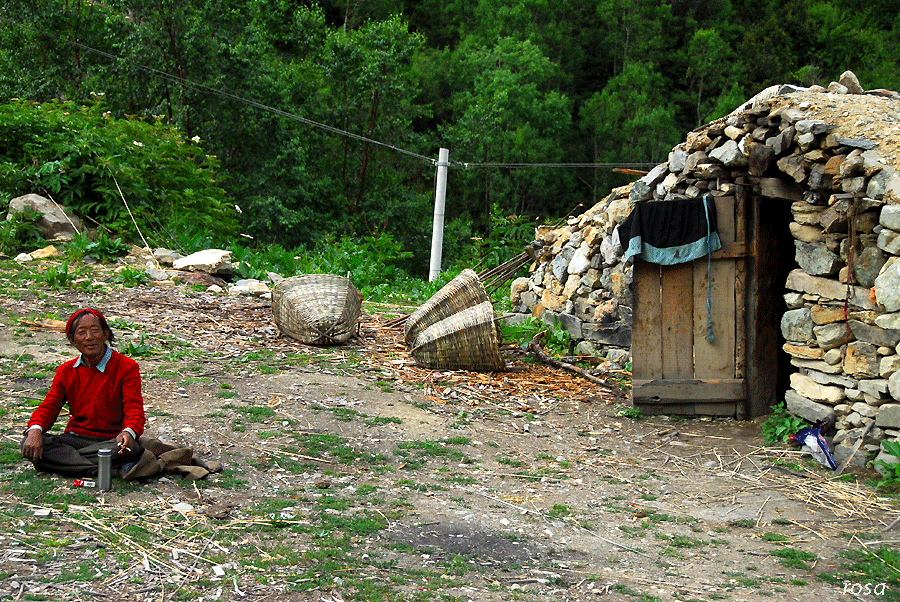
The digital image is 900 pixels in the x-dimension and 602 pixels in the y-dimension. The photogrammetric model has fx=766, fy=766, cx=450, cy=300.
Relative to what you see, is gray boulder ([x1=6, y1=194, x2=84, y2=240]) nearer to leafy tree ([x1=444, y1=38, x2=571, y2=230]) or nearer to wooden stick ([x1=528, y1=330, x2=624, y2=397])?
wooden stick ([x1=528, y1=330, x2=624, y2=397])

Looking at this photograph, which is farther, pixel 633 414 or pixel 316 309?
pixel 316 309

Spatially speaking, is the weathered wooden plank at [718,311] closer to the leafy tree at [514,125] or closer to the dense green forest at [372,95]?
the dense green forest at [372,95]

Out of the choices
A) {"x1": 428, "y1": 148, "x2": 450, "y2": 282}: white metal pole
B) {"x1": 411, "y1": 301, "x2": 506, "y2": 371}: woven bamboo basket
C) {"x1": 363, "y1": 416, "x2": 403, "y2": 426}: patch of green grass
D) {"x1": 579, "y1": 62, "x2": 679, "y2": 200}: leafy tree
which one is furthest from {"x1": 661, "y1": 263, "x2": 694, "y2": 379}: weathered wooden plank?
{"x1": 579, "y1": 62, "x2": 679, "y2": 200}: leafy tree

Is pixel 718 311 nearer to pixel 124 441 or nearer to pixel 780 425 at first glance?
pixel 780 425

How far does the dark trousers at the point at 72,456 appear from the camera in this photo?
14.4ft

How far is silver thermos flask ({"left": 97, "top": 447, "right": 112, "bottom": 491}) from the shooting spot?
13.9ft

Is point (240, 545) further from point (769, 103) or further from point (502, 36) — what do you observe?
point (502, 36)

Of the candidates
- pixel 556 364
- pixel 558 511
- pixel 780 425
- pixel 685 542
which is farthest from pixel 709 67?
pixel 685 542

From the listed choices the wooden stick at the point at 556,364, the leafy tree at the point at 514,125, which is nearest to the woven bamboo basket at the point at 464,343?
the wooden stick at the point at 556,364

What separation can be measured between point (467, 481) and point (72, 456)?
8.28 ft

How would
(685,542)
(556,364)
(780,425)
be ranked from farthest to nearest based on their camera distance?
(556,364), (780,425), (685,542)

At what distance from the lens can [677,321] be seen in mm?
7195

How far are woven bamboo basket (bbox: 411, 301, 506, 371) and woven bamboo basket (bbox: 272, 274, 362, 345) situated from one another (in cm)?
101

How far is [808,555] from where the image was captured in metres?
4.36
